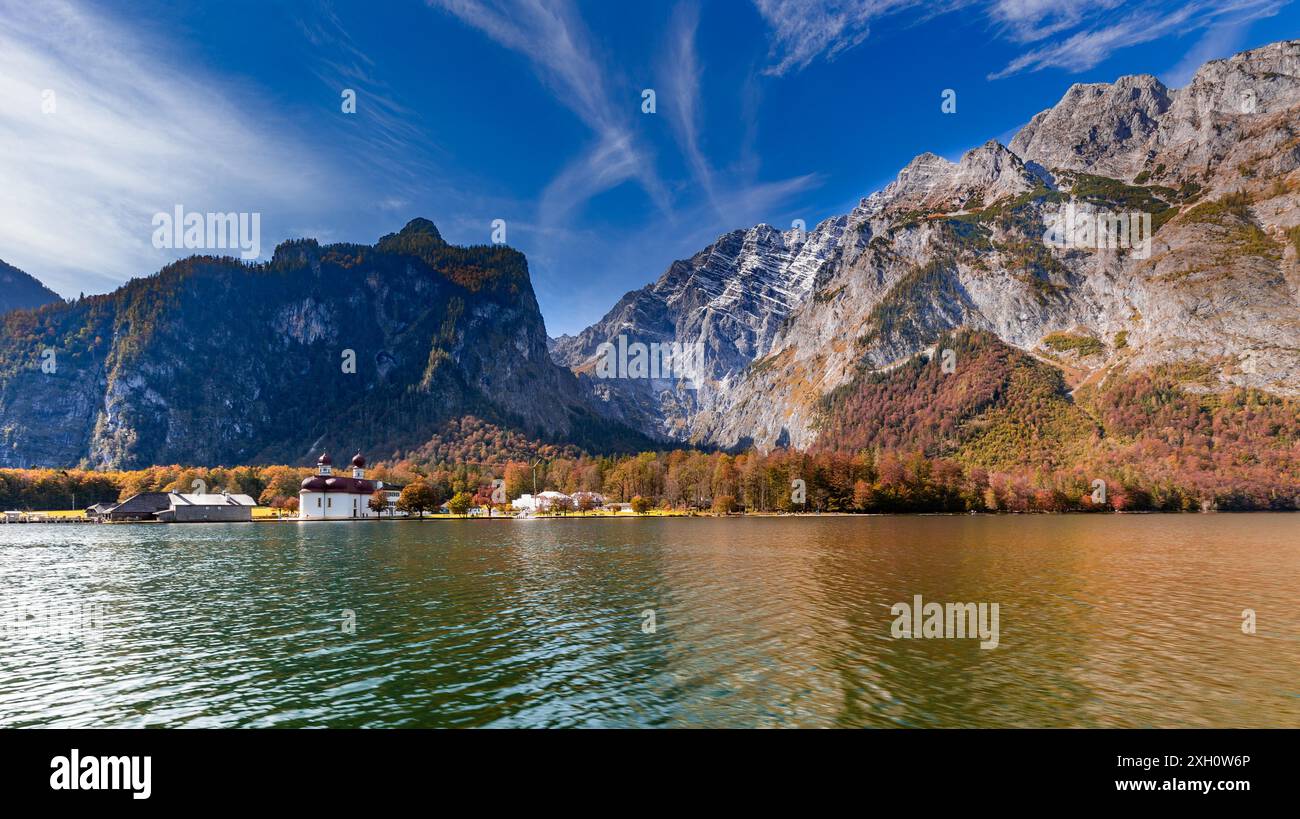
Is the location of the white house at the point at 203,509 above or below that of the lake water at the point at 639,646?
below

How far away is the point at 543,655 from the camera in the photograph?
29.6 meters

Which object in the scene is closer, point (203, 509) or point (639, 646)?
point (639, 646)

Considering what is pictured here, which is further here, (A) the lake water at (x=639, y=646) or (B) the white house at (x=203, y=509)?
(B) the white house at (x=203, y=509)

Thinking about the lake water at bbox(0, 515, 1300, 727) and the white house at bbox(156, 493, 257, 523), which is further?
the white house at bbox(156, 493, 257, 523)

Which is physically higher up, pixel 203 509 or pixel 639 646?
pixel 639 646

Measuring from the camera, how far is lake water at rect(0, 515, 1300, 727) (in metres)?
22.4

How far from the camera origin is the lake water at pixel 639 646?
22.4 m

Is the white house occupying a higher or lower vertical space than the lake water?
lower

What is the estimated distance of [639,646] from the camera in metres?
31.3
